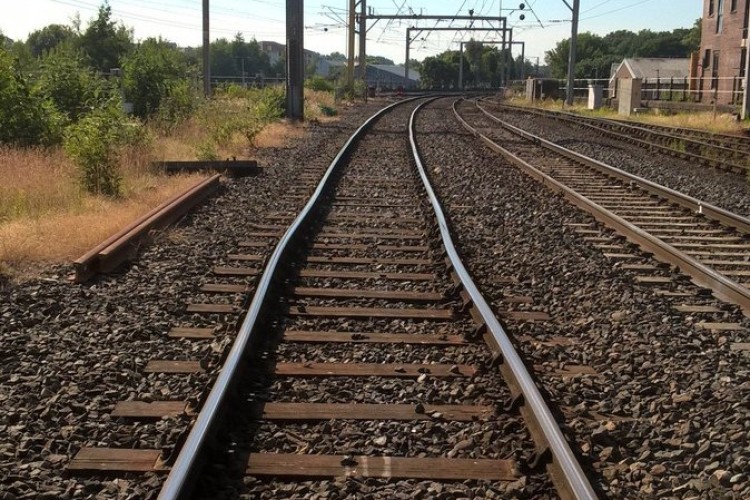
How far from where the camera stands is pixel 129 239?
752cm

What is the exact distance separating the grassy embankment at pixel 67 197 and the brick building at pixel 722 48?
32.2m

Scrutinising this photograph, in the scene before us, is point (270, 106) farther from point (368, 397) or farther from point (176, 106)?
point (368, 397)

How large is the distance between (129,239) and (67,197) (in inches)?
132

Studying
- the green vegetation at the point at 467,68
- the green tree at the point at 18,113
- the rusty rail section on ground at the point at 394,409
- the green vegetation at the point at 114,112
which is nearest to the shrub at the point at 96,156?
the green vegetation at the point at 114,112

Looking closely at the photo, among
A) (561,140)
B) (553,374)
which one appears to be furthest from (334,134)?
(553,374)

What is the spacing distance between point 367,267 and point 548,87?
52439mm

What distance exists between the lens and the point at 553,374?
479 cm

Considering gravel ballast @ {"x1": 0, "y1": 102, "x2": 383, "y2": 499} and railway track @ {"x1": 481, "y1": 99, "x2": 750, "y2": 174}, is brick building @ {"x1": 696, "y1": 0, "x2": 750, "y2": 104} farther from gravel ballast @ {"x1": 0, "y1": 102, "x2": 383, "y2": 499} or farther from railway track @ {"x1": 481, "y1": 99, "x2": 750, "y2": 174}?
gravel ballast @ {"x1": 0, "y1": 102, "x2": 383, "y2": 499}

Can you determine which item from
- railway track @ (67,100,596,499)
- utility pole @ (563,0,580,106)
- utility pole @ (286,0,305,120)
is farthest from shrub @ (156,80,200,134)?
utility pole @ (563,0,580,106)

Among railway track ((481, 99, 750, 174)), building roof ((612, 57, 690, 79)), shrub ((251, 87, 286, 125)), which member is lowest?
railway track ((481, 99, 750, 174))

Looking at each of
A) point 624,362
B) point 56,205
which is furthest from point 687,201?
point 56,205

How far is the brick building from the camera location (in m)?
42.6

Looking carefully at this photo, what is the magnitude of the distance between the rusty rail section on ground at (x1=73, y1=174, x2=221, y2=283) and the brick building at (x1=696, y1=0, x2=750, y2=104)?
36.0m

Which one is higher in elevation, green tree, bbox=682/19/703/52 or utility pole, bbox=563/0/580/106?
green tree, bbox=682/19/703/52
